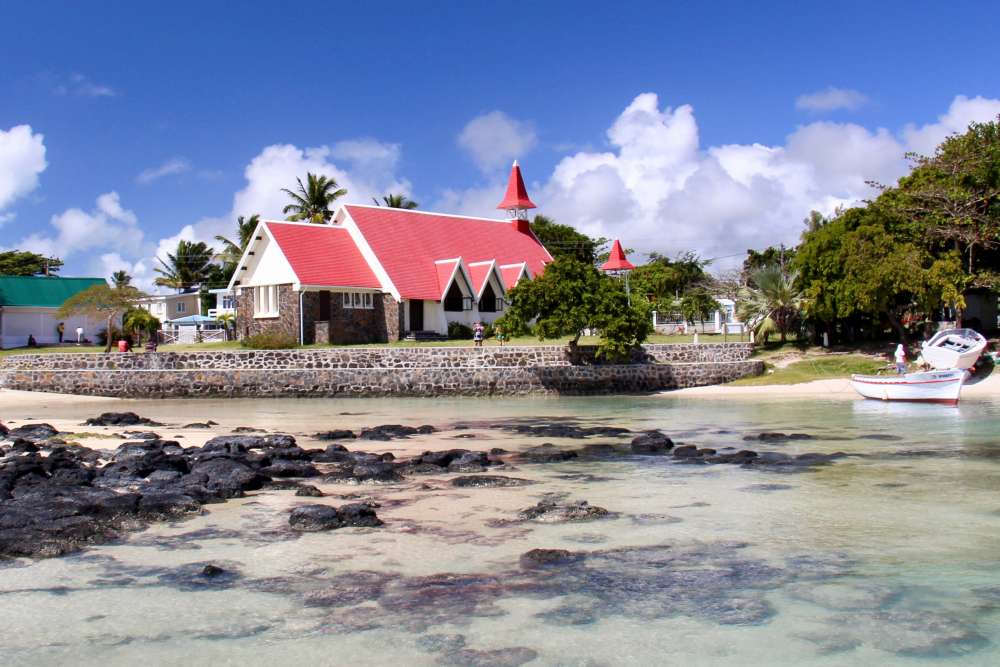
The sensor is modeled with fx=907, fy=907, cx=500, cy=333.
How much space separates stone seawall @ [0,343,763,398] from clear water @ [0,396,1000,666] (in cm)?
1927

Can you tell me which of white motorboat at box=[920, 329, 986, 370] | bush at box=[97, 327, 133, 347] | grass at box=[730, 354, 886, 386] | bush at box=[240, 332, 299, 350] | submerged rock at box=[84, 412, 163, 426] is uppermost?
bush at box=[97, 327, 133, 347]

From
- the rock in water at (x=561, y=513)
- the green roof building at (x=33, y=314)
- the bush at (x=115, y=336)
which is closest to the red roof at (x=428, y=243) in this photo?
the bush at (x=115, y=336)

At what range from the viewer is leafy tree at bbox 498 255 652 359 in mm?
32062

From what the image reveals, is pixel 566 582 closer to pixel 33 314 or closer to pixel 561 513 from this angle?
pixel 561 513

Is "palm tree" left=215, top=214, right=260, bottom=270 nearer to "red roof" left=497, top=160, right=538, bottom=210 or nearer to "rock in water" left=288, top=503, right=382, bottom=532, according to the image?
"red roof" left=497, top=160, right=538, bottom=210

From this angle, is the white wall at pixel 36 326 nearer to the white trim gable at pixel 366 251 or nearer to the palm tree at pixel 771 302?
the white trim gable at pixel 366 251

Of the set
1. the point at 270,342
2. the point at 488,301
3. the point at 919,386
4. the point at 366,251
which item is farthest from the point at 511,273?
the point at 919,386

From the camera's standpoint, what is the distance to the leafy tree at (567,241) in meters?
69.4

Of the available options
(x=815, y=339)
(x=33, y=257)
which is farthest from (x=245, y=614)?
(x=33, y=257)

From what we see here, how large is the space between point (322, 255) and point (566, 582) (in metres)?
35.3

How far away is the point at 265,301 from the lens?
42.1 m

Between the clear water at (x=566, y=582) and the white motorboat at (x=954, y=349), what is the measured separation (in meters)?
16.9

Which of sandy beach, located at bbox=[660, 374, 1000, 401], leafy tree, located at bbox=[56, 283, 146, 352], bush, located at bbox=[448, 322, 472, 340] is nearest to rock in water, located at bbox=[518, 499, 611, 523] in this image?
sandy beach, located at bbox=[660, 374, 1000, 401]

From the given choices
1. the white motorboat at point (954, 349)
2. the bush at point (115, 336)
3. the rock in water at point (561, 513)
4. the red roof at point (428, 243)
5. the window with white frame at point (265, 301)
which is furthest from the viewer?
the bush at point (115, 336)
